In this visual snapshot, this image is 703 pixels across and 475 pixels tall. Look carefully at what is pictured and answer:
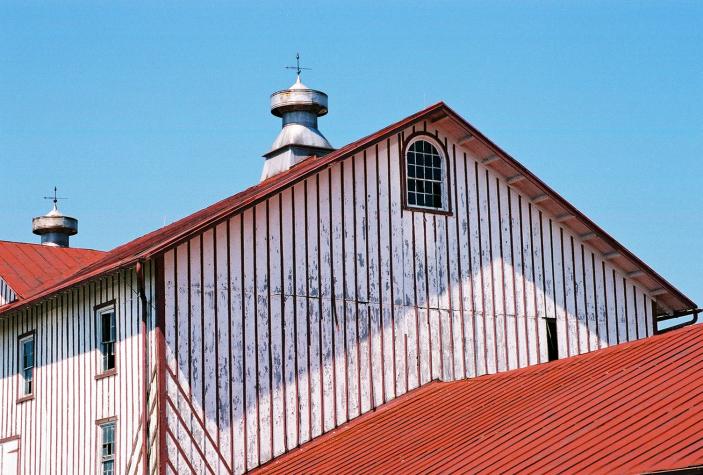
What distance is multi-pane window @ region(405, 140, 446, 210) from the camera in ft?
83.7

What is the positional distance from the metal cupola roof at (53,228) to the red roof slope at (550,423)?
870 inches

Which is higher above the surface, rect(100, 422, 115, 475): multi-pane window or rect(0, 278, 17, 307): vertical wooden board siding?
rect(0, 278, 17, 307): vertical wooden board siding

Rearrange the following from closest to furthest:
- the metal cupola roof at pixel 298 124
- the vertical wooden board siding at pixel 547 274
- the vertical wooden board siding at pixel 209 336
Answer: the vertical wooden board siding at pixel 209 336 → the vertical wooden board siding at pixel 547 274 → the metal cupola roof at pixel 298 124

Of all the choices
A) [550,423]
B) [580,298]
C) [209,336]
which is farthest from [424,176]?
[550,423]

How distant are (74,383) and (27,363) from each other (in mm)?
2744

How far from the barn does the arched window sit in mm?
33

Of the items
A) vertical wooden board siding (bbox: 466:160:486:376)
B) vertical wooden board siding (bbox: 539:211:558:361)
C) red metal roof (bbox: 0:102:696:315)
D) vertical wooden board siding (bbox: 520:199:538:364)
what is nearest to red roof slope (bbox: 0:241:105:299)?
red metal roof (bbox: 0:102:696:315)

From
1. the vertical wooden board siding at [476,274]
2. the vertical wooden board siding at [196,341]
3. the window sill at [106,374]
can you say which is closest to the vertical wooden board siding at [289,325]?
the vertical wooden board siding at [196,341]

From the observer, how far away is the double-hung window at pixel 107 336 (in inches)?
947

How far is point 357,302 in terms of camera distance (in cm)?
2445

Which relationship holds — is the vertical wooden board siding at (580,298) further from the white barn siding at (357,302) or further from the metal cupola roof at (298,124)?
the metal cupola roof at (298,124)

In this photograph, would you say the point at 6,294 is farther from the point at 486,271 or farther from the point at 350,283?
the point at 486,271

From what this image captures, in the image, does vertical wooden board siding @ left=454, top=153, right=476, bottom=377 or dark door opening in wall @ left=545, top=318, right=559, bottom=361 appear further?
dark door opening in wall @ left=545, top=318, right=559, bottom=361

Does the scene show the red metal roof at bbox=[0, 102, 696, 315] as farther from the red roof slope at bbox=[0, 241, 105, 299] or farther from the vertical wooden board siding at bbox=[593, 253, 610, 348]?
the red roof slope at bbox=[0, 241, 105, 299]
